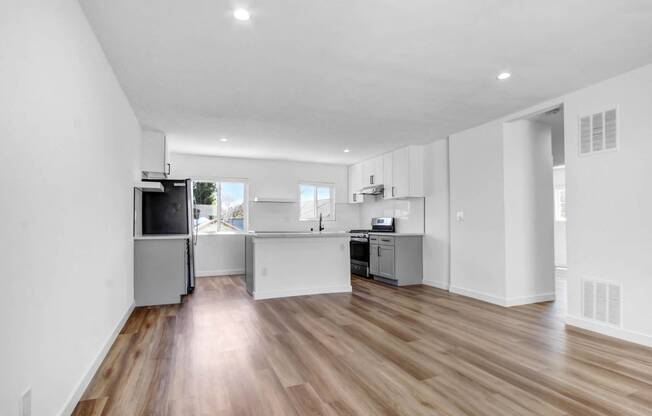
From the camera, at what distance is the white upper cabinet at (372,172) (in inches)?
279

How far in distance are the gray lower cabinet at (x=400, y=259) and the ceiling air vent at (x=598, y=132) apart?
9.77 feet

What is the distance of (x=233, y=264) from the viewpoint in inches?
286

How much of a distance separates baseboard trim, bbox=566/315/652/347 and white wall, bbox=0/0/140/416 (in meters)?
4.44

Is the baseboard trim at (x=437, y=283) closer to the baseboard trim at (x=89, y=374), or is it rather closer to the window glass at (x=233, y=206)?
the window glass at (x=233, y=206)

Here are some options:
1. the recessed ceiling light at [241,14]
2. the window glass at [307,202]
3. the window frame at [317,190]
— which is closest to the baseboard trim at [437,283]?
the window frame at [317,190]

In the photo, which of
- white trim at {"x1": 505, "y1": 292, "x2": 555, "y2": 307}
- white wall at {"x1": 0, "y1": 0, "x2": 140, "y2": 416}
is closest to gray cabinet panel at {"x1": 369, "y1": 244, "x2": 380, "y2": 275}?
white trim at {"x1": 505, "y1": 292, "x2": 555, "y2": 307}

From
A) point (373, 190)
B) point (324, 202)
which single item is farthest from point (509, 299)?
point (324, 202)

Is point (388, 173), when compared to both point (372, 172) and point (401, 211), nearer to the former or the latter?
point (372, 172)

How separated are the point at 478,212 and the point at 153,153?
16.2ft

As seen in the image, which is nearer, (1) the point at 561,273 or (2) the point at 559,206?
(1) the point at 561,273

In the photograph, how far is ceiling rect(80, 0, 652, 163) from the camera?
2271 millimetres

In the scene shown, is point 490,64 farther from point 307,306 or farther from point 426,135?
point 307,306

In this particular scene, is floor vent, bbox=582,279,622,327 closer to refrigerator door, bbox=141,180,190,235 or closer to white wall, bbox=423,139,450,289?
A: white wall, bbox=423,139,450,289

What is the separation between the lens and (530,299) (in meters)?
4.66
